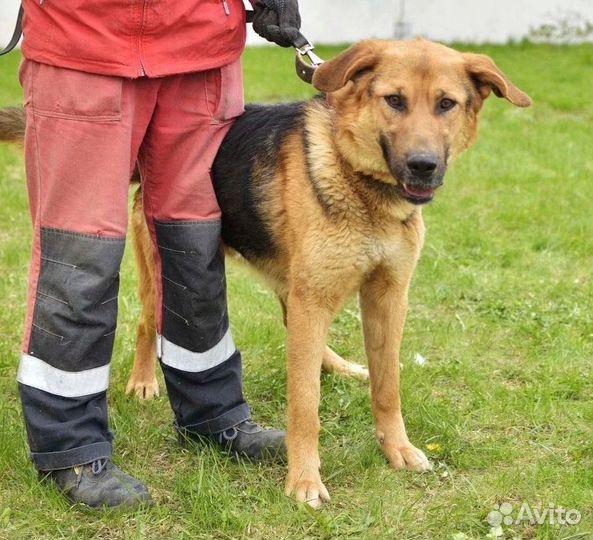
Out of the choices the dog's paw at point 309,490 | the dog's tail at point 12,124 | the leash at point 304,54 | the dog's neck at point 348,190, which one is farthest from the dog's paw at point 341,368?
the dog's tail at point 12,124

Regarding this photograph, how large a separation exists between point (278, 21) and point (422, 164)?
970mm

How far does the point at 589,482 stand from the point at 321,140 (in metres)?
1.70

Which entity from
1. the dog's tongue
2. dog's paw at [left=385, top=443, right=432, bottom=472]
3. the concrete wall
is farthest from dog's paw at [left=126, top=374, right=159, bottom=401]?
the concrete wall

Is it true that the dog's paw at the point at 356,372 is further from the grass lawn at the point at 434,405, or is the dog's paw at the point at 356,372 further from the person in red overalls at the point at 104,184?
the person in red overalls at the point at 104,184

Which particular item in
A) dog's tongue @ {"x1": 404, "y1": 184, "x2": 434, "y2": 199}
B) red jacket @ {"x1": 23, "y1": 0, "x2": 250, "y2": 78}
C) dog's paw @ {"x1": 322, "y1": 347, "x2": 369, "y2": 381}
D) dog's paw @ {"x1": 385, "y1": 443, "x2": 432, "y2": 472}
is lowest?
dog's paw @ {"x1": 322, "y1": 347, "x2": 369, "y2": 381}

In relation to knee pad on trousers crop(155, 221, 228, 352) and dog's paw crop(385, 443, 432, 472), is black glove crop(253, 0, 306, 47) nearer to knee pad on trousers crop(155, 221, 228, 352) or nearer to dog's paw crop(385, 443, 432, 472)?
knee pad on trousers crop(155, 221, 228, 352)

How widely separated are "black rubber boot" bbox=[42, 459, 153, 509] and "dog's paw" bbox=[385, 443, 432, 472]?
102 cm

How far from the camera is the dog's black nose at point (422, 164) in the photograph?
11.1 ft

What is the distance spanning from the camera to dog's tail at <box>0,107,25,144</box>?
411 centimetres

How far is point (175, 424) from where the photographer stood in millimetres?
4055

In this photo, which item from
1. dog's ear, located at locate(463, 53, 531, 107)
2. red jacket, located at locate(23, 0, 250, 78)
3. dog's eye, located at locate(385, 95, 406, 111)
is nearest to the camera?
red jacket, located at locate(23, 0, 250, 78)

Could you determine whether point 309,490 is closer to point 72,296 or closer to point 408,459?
point 408,459

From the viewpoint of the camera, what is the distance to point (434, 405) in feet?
14.3

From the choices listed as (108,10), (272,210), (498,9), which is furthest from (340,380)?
(498,9)
